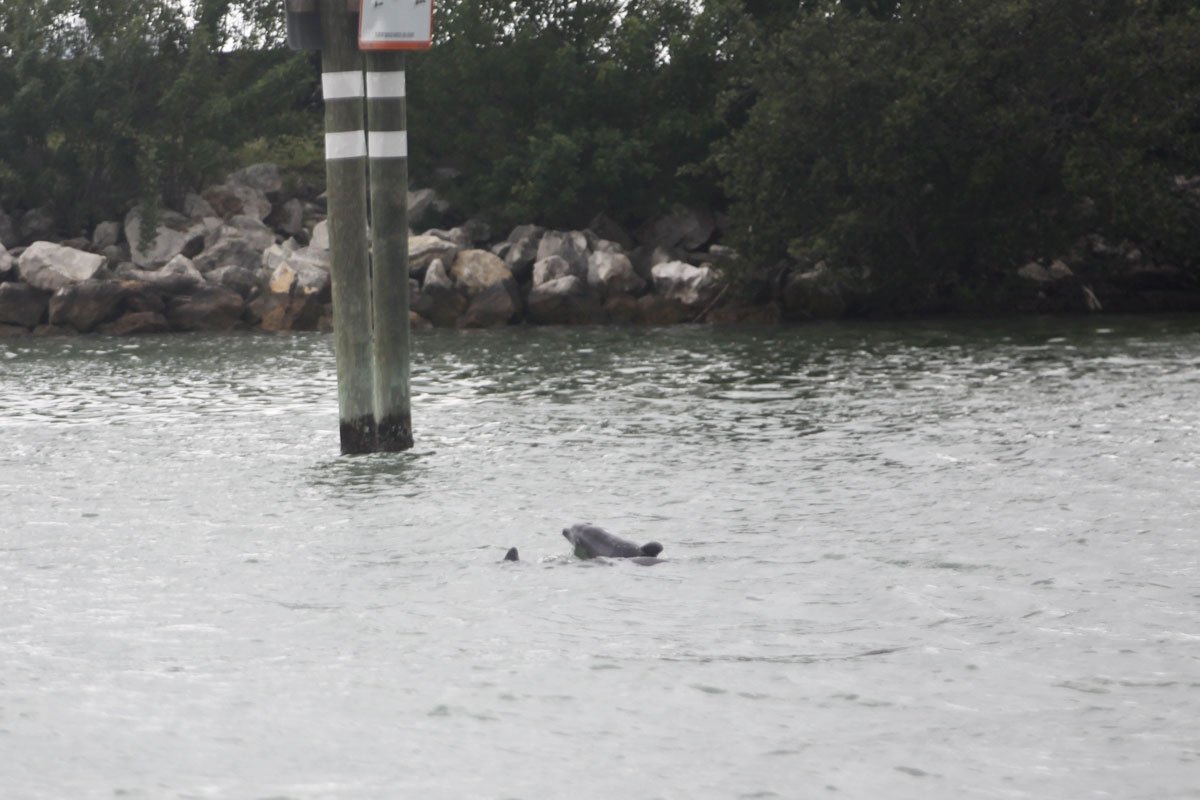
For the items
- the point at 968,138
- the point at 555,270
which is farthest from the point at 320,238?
the point at 968,138

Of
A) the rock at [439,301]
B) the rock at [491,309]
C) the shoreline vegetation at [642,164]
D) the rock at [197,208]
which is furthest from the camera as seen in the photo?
the rock at [197,208]

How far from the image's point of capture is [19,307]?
30.8 metres

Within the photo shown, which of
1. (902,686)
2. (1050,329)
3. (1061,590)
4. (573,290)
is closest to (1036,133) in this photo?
(1050,329)

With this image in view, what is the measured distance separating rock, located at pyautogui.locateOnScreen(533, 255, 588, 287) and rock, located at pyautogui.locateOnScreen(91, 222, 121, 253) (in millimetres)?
9263

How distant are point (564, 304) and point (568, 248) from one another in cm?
222

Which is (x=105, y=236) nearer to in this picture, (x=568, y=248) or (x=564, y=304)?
(x=568, y=248)

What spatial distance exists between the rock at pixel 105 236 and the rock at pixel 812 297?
14137 millimetres

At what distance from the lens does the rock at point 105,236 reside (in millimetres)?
35625

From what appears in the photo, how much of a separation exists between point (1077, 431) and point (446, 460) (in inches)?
198

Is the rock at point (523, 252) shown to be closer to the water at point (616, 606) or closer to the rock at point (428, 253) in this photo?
the rock at point (428, 253)

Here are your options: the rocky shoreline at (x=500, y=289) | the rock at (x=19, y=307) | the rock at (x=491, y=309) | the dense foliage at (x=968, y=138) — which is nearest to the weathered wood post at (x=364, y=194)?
the dense foliage at (x=968, y=138)

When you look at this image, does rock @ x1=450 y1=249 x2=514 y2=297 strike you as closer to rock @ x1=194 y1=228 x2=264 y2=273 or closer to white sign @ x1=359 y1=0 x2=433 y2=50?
rock @ x1=194 y1=228 x2=264 y2=273

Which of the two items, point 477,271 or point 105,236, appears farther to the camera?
point 105,236

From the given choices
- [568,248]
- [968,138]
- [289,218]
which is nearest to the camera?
[968,138]
